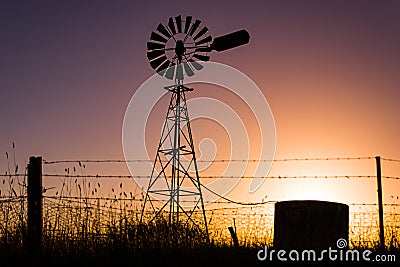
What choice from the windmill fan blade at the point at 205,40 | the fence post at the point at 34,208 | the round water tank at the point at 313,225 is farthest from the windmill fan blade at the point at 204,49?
the round water tank at the point at 313,225

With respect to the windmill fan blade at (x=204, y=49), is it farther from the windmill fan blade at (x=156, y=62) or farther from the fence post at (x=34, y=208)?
the fence post at (x=34, y=208)

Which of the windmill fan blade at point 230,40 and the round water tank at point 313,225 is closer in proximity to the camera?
the round water tank at point 313,225

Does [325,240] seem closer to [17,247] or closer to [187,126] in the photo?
[17,247]

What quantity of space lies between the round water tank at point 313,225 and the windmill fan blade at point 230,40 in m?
6.51

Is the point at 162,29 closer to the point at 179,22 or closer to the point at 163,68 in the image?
the point at 179,22

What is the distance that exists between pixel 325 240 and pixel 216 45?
824 cm

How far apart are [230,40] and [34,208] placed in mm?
7481

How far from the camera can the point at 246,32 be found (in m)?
13.7

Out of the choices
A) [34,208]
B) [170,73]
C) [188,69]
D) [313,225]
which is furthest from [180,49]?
[313,225]

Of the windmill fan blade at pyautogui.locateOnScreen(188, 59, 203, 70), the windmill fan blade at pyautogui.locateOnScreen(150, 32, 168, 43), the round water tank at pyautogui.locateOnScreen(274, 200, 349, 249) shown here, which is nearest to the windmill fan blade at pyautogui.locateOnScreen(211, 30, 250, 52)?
the windmill fan blade at pyautogui.locateOnScreen(188, 59, 203, 70)

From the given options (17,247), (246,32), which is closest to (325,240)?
(17,247)

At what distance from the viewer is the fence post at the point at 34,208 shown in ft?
26.0

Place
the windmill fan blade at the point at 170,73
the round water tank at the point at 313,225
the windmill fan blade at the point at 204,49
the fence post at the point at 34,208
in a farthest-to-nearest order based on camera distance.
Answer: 1. the windmill fan blade at the point at 170,73
2. the windmill fan blade at the point at 204,49
3. the fence post at the point at 34,208
4. the round water tank at the point at 313,225

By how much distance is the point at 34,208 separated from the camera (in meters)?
8.17
